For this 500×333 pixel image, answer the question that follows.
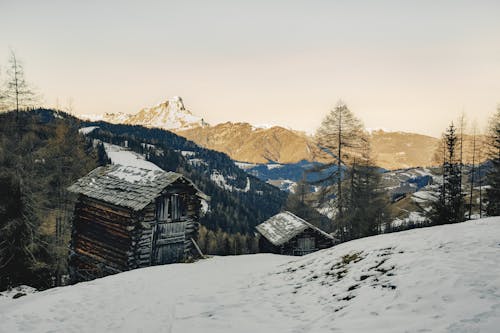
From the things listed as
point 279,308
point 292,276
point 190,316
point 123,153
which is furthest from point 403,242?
point 123,153

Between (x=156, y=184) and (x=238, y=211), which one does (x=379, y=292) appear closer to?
(x=156, y=184)

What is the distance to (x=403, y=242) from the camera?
8.15 m

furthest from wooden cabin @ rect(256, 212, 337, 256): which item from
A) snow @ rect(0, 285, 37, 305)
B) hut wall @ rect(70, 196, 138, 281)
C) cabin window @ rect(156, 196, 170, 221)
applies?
snow @ rect(0, 285, 37, 305)

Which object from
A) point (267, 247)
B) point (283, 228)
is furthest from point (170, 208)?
point (267, 247)

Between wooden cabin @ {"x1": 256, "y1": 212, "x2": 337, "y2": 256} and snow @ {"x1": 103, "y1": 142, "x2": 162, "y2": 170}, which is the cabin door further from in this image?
snow @ {"x1": 103, "y1": 142, "x2": 162, "y2": 170}

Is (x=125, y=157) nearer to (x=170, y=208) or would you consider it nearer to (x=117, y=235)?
(x=117, y=235)

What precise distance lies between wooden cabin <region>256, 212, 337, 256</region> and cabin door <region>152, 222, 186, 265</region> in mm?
9266

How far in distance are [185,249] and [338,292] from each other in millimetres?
15547

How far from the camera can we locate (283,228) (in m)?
28.0

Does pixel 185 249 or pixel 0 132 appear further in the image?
pixel 0 132

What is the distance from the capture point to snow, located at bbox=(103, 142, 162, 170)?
11988cm

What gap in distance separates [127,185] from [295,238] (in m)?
15.3

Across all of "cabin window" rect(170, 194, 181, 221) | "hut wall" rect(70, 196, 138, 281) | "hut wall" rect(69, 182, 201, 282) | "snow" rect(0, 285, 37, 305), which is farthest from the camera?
"cabin window" rect(170, 194, 181, 221)

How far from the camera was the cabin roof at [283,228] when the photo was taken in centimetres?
2632
